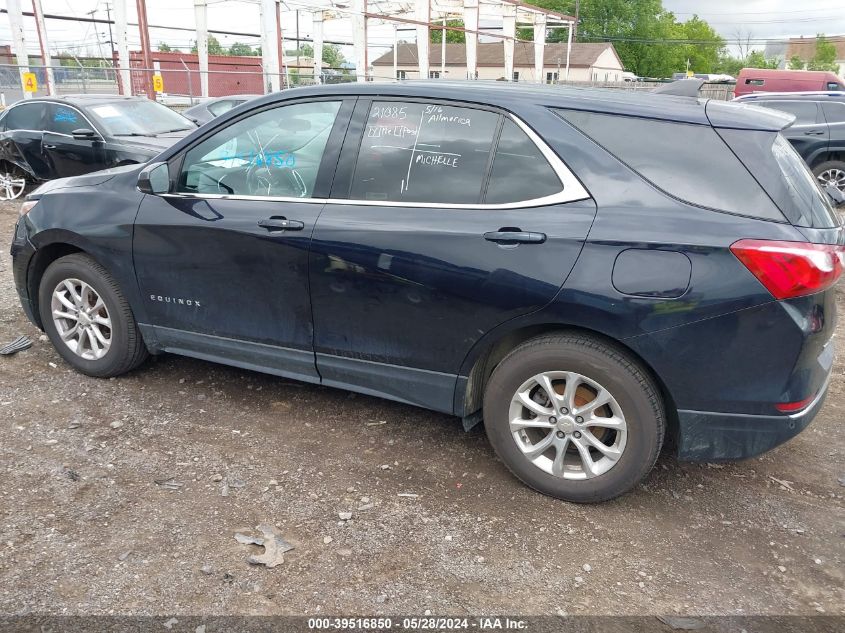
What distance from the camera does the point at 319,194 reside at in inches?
141

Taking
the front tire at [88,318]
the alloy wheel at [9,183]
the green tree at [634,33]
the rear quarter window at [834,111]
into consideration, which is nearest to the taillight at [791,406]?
the front tire at [88,318]

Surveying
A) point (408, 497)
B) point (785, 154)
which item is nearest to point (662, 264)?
point (785, 154)

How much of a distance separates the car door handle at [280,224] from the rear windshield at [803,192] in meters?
2.17

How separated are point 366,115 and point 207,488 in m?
1.97

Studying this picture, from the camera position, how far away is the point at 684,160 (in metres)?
2.99

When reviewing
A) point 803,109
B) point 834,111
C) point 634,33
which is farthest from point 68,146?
point 634,33

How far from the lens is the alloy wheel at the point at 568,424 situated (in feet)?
10.2

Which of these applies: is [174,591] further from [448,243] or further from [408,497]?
[448,243]

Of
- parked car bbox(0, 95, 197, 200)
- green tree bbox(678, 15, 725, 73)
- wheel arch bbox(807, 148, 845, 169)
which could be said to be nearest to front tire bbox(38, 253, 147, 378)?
parked car bbox(0, 95, 197, 200)

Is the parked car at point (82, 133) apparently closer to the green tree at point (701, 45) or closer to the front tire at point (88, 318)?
the front tire at point (88, 318)

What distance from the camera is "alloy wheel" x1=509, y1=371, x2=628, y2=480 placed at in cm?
310

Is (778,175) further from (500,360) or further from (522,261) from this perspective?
(500,360)

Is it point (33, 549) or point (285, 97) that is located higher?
point (285, 97)

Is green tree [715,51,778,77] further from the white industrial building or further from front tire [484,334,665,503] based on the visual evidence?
front tire [484,334,665,503]
